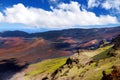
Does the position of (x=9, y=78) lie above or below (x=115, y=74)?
below

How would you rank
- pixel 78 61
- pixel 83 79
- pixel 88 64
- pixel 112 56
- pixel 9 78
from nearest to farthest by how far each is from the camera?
pixel 83 79
pixel 112 56
pixel 88 64
pixel 78 61
pixel 9 78

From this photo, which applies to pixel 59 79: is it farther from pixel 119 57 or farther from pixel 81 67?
pixel 119 57

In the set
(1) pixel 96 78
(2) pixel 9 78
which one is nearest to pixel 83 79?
(1) pixel 96 78

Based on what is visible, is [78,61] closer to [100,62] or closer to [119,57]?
[100,62]

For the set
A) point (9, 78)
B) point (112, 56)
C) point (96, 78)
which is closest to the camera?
point (96, 78)

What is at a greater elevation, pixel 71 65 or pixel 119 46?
pixel 119 46

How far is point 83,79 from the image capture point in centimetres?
8869

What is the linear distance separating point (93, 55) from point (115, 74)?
210ft

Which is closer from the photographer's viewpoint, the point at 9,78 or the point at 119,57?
the point at 119,57

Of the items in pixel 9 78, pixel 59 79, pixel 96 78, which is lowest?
pixel 9 78

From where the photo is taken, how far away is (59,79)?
116 m

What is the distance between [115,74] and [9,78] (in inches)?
5680

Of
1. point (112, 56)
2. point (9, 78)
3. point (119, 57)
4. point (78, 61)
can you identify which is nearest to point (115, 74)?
point (119, 57)

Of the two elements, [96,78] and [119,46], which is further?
[119,46]
